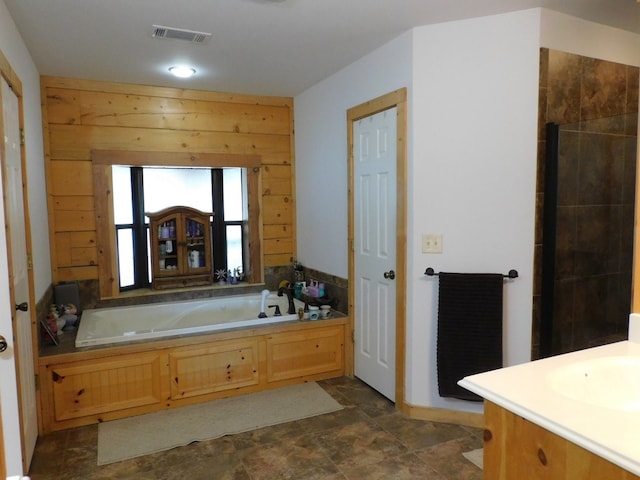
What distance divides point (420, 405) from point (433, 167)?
58.3 inches

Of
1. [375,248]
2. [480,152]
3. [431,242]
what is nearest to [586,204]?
[480,152]

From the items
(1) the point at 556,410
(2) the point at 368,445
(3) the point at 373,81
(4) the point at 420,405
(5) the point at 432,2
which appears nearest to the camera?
(1) the point at 556,410

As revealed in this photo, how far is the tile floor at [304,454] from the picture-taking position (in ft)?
7.73

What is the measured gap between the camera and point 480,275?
8.70ft

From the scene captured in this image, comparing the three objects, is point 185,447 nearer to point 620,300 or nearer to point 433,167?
point 433,167

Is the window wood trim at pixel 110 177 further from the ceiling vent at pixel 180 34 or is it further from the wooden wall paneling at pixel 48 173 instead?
the ceiling vent at pixel 180 34

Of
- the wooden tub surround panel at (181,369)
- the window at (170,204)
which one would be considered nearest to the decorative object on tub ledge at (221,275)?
the window at (170,204)

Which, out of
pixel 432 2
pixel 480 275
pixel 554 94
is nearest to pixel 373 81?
pixel 432 2

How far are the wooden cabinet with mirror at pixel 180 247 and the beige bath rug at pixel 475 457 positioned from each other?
2.69 meters

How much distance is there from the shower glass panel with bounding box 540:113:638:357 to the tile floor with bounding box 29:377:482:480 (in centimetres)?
87

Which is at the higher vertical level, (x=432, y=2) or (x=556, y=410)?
(x=432, y=2)

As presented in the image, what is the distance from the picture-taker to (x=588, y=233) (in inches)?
106

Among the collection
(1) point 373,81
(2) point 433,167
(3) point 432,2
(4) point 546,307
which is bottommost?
(4) point 546,307

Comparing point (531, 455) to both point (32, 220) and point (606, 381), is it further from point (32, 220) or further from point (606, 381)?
point (32, 220)
